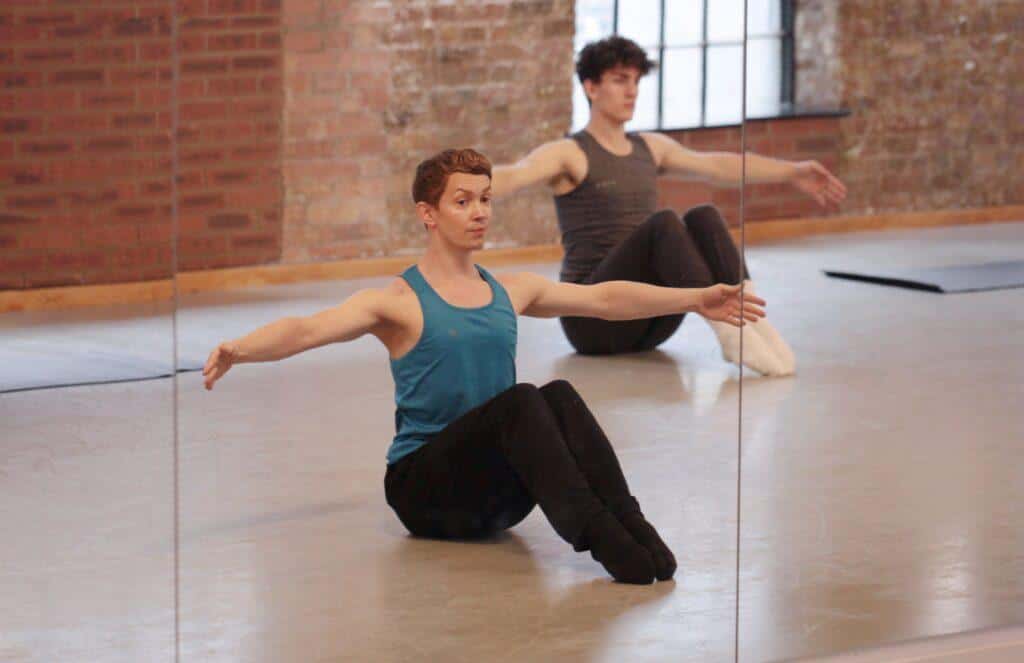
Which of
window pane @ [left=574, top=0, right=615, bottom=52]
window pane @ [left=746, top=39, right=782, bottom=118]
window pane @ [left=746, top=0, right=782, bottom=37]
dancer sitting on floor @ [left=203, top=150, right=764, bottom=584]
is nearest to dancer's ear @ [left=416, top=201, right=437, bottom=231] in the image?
dancer sitting on floor @ [left=203, top=150, right=764, bottom=584]

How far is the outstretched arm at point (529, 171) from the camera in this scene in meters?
2.90

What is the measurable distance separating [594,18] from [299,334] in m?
0.94

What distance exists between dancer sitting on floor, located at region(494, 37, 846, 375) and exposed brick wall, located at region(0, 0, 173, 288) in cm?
54

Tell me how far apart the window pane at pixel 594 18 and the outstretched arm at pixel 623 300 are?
58 cm

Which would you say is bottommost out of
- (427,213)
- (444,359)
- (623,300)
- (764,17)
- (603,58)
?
(444,359)

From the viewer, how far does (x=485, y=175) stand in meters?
2.79

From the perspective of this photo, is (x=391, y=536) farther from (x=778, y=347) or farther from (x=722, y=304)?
(x=778, y=347)

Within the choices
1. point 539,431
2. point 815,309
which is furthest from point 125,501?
point 815,309

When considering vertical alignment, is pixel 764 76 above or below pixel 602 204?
above

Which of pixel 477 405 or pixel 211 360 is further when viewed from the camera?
pixel 477 405

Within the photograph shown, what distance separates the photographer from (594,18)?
3.31 metres

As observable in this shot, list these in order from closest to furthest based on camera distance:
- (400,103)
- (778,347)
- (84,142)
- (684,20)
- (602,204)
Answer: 1. (684,20)
2. (602,204)
3. (400,103)
4. (84,142)
5. (778,347)

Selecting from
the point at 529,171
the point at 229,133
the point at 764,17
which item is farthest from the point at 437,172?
the point at 764,17

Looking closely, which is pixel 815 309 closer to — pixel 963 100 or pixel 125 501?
pixel 963 100
